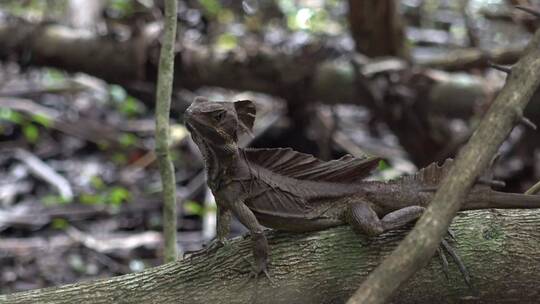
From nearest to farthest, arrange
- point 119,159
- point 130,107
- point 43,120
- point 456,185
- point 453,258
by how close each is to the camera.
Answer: point 456,185 → point 453,258 → point 43,120 → point 119,159 → point 130,107

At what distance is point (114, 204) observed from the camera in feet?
22.7

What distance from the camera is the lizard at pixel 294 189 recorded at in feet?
10.8

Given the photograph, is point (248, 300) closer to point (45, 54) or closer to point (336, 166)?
point (336, 166)

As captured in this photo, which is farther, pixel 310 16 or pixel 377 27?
pixel 310 16

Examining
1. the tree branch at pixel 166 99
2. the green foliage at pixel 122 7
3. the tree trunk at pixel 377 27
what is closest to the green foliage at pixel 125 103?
the green foliage at pixel 122 7

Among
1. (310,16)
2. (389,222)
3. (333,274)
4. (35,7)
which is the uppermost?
(35,7)

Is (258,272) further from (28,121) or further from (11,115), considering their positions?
(28,121)

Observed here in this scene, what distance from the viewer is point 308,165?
3.61m

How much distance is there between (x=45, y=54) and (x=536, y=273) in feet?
20.7

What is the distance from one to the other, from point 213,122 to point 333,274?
83 cm

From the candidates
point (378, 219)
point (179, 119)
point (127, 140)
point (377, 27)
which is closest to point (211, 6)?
point (179, 119)

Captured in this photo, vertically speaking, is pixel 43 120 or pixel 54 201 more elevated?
pixel 43 120

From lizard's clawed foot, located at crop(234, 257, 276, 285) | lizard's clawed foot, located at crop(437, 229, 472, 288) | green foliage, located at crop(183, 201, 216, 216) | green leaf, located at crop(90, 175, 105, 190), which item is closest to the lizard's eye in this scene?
lizard's clawed foot, located at crop(234, 257, 276, 285)

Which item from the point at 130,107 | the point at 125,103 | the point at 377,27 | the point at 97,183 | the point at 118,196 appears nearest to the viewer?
the point at 118,196
